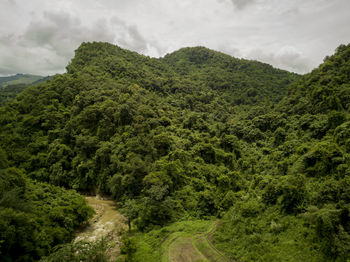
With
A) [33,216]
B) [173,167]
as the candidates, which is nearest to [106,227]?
[33,216]

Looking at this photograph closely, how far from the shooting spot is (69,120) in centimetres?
4388

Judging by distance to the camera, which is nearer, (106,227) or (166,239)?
(166,239)

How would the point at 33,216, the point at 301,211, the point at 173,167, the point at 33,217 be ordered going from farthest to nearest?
the point at 173,167
the point at 33,216
the point at 33,217
the point at 301,211

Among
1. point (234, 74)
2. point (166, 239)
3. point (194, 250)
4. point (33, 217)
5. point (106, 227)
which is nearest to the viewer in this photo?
point (194, 250)

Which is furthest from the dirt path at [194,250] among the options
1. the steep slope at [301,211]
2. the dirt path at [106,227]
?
the dirt path at [106,227]

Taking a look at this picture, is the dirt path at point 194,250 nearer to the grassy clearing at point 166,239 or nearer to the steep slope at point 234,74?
the grassy clearing at point 166,239

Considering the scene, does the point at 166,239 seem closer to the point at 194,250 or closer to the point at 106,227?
the point at 194,250

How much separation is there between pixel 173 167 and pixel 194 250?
11.7 m

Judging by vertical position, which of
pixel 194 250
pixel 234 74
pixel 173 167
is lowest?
pixel 194 250

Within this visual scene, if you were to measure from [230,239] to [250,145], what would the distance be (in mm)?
26809

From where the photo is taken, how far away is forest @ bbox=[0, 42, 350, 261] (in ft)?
49.3

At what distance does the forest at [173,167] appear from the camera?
1502cm

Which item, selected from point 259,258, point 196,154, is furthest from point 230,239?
point 196,154

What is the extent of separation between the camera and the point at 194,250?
16766 mm
